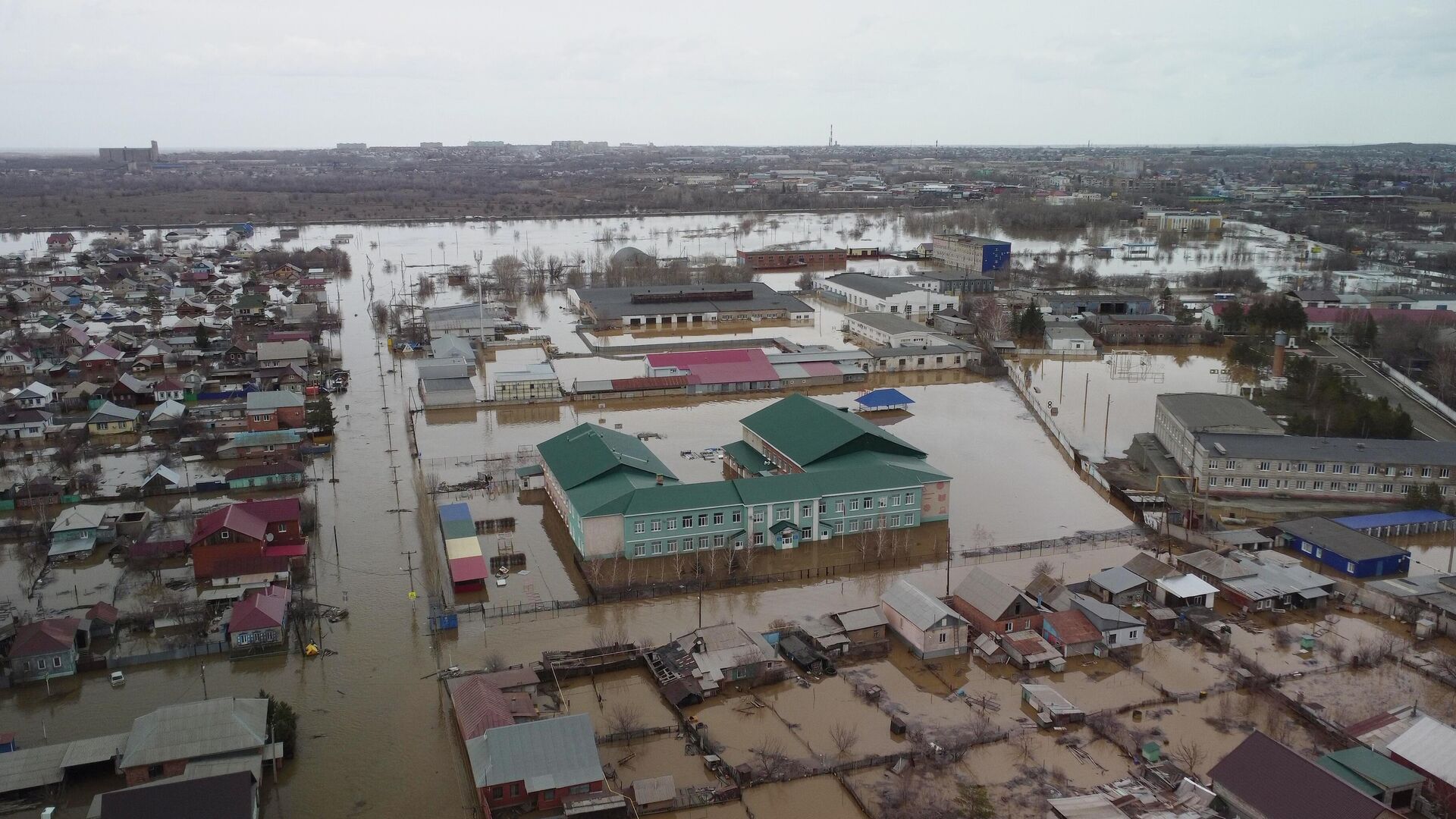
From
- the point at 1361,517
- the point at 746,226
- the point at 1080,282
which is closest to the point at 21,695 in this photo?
the point at 1361,517

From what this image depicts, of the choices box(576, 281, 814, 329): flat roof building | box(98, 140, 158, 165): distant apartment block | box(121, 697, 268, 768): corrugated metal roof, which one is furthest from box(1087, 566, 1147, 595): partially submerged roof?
box(98, 140, 158, 165): distant apartment block

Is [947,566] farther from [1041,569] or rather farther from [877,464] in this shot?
[877,464]

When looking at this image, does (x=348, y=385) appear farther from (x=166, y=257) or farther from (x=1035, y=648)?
(x=166, y=257)

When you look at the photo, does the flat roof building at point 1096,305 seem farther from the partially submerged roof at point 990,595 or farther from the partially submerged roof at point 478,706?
the partially submerged roof at point 478,706

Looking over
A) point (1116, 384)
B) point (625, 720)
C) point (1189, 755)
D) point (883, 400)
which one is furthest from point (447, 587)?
point (1116, 384)

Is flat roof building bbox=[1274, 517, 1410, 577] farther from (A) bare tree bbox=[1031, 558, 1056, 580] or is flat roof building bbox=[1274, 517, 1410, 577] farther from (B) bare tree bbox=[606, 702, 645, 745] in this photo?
(B) bare tree bbox=[606, 702, 645, 745]

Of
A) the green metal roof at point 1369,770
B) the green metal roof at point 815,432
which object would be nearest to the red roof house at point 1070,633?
the green metal roof at point 1369,770
